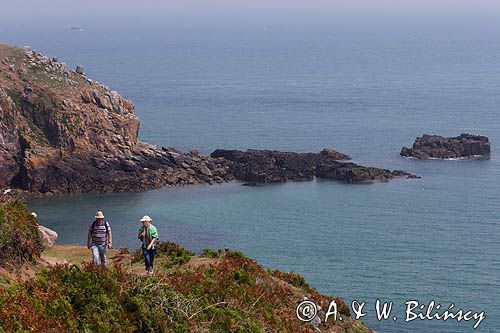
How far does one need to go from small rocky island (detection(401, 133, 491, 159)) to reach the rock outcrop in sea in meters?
8.51

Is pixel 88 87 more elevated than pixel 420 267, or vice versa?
→ pixel 88 87

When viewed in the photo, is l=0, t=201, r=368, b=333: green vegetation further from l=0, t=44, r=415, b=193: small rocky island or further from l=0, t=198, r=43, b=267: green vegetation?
l=0, t=44, r=415, b=193: small rocky island

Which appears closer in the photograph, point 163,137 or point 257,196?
point 257,196

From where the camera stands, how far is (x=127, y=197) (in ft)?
263

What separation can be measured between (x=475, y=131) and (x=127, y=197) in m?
51.4

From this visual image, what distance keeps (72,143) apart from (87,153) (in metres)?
1.61

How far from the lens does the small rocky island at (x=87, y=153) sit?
8075 cm

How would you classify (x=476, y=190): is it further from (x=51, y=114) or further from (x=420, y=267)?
(x=51, y=114)

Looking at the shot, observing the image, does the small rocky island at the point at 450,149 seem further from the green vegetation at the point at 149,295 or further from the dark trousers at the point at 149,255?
the dark trousers at the point at 149,255

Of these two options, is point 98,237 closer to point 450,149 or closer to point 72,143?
point 72,143

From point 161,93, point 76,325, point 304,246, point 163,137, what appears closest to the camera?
point 76,325

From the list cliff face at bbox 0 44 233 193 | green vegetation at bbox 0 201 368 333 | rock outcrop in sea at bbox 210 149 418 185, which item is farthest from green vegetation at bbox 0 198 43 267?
rock outcrop in sea at bbox 210 149 418 185

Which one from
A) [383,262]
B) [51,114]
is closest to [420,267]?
[383,262]

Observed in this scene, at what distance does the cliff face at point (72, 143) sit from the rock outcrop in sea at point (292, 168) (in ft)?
7.01
